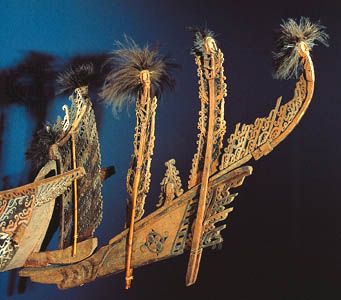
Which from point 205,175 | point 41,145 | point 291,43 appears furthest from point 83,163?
point 291,43

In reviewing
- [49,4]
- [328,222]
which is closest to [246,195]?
[328,222]

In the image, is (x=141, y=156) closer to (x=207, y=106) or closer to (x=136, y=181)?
(x=136, y=181)

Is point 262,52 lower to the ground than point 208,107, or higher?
higher

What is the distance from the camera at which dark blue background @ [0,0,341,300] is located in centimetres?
175

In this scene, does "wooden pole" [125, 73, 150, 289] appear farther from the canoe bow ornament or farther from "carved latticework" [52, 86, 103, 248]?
"carved latticework" [52, 86, 103, 248]

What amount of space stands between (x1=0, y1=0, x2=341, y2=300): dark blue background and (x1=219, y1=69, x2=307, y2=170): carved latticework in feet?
1.00

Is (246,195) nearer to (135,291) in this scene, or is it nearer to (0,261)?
(135,291)

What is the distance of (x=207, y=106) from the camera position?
1503 millimetres

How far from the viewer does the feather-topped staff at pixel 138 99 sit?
149 centimetres

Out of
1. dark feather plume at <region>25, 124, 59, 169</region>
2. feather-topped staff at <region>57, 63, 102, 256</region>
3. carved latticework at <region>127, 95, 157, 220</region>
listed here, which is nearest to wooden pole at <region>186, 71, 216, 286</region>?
carved latticework at <region>127, 95, 157, 220</region>

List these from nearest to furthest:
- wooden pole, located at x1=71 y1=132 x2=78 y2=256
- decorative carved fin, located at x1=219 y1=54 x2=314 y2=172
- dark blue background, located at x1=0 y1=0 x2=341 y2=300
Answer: decorative carved fin, located at x1=219 y1=54 x2=314 y2=172
wooden pole, located at x1=71 y1=132 x2=78 y2=256
dark blue background, located at x1=0 y1=0 x2=341 y2=300

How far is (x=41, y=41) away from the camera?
71.8 inches

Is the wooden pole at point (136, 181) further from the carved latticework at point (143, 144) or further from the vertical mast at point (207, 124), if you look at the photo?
the vertical mast at point (207, 124)

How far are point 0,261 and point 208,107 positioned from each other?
0.66 meters
